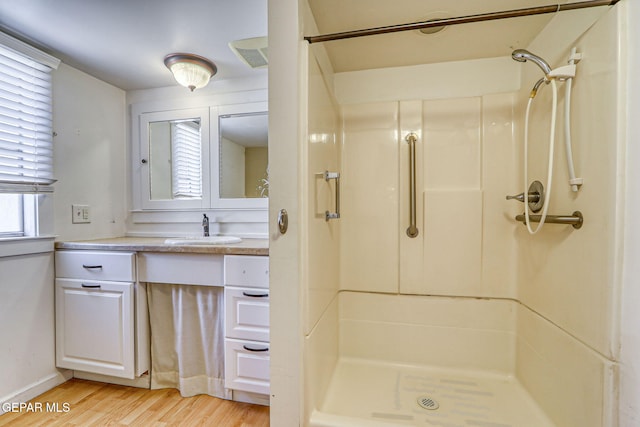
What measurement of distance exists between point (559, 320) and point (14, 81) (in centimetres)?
311

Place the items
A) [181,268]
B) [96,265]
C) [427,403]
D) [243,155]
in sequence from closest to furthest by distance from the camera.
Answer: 1. [427,403]
2. [181,268]
3. [96,265]
4. [243,155]

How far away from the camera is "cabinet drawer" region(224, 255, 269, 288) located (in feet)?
4.82

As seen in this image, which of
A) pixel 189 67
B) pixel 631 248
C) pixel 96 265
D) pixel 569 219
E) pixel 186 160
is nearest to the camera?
pixel 631 248

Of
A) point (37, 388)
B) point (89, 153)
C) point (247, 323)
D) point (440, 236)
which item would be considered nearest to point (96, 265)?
point (37, 388)

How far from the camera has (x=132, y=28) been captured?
1.55 meters

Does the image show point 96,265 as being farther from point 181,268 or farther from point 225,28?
point 225,28

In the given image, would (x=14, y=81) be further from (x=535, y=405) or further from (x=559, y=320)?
(x=535, y=405)

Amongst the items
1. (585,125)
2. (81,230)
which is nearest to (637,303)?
(585,125)

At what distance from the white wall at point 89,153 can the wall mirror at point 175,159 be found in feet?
0.64

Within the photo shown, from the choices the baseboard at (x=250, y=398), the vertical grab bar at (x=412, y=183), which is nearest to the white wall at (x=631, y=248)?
the vertical grab bar at (x=412, y=183)

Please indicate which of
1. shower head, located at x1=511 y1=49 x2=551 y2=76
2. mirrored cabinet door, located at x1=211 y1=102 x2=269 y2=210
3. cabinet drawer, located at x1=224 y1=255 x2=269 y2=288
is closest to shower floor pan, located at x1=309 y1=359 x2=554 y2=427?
cabinet drawer, located at x1=224 y1=255 x2=269 y2=288

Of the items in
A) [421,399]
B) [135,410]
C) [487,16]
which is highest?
[487,16]

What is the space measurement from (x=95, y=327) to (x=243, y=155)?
1423mm

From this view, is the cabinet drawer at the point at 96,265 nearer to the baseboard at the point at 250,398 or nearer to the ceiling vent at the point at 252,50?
the baseboard at the point at 250,398
